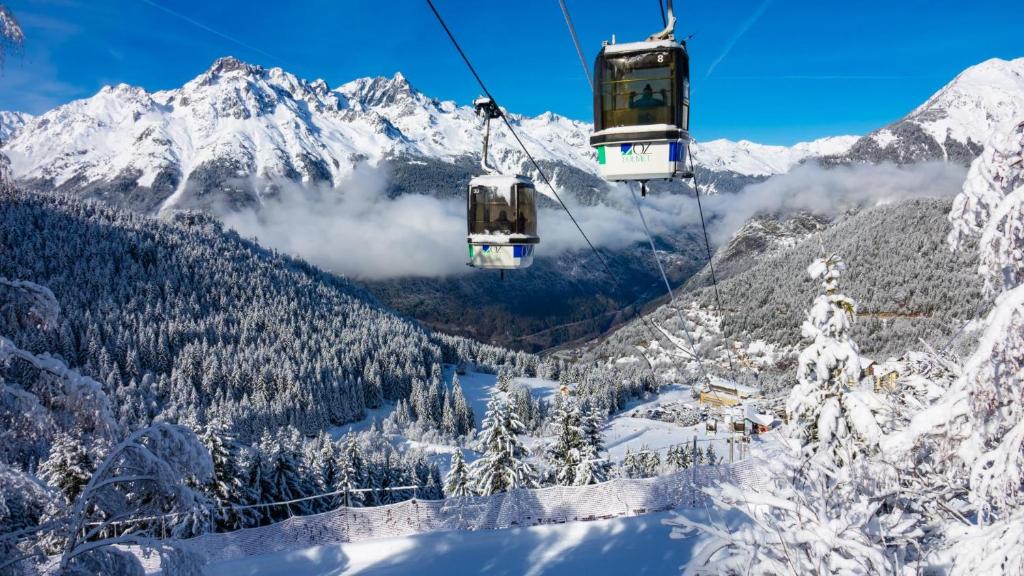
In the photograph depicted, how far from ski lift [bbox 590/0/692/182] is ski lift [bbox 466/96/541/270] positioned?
401 centimetres

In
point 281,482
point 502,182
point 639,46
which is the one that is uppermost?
point 639,46

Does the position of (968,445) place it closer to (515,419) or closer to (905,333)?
(515,419)

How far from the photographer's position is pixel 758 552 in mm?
4609

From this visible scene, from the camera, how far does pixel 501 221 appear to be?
42.8 feet

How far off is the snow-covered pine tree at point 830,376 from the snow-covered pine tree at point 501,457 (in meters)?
15.9

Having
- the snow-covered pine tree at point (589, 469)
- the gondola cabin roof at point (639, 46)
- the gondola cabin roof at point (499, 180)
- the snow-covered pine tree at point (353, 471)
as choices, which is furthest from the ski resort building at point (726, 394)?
the gondola cabin roof at point (639, 46)

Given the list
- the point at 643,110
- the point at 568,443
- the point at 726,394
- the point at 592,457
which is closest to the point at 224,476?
the point at 568,443

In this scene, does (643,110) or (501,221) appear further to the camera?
(501,221)

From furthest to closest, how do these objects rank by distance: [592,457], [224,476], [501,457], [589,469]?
[592,457]
[501,457]
[589,469]
[224,476]

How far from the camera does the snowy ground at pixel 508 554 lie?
40.2 feet

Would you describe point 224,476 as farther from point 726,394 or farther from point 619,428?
point 726,394

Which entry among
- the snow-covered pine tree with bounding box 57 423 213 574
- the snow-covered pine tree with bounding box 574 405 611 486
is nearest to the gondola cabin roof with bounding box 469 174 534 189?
the snow-covered pine tree with bounding box 57 423 213 574

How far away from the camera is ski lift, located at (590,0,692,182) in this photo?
8797 millimetres

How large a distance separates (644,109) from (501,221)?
15.8 ft
